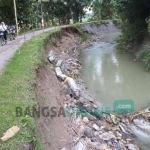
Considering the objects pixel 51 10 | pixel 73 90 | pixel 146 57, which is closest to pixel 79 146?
pixel 73 90

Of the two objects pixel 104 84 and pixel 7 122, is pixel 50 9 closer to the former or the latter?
pixel 104 84

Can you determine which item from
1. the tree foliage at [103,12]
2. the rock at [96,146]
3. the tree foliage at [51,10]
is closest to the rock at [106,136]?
the rock at [96,146]

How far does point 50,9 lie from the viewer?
3331cm

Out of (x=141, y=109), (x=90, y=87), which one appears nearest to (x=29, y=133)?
(x=141, y=109)

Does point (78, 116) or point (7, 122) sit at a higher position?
point (7, 122)

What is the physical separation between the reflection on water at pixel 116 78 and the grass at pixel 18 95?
3.25 meters

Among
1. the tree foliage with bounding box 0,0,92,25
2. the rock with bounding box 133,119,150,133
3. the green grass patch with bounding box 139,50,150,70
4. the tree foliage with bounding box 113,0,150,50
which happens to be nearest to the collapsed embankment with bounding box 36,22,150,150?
the rock with bounding box 133,119,150,133

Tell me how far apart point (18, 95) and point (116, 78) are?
743 centimetres

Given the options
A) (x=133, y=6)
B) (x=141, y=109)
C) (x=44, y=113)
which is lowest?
(x=141, y=109)

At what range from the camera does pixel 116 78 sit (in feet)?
42.4

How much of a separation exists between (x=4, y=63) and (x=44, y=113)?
4.58m

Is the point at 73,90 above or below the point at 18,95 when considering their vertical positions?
below

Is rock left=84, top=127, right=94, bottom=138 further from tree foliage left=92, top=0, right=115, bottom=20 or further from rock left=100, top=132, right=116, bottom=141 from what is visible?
tree foliage left=92, top=0, right=115, bottom=20

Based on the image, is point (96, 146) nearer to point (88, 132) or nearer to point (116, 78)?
point (88, 132)
